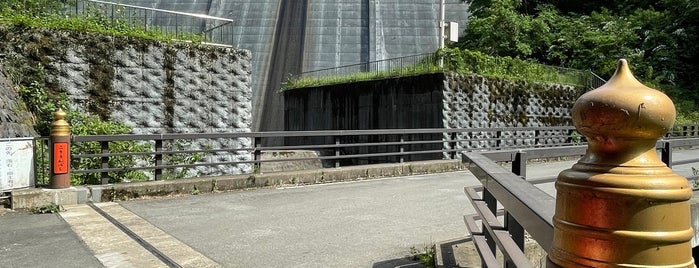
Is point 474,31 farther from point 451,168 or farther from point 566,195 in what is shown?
point 566,195

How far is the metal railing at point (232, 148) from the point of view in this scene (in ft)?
31.6

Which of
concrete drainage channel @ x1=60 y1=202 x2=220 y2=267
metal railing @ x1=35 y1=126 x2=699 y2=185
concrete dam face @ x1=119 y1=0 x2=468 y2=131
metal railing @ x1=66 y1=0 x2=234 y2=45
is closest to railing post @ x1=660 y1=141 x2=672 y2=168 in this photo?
metal railing @ x1=35 y1=126 x2=699 y2=185

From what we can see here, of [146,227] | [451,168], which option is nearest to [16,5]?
[146,227]

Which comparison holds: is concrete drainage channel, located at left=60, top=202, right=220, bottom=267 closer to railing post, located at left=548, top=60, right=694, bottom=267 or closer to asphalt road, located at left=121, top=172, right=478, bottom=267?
asphalt road, located at left=121, top=172, right=478, bottom=267

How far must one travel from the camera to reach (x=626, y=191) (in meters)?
1.19

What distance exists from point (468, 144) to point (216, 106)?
393 inches

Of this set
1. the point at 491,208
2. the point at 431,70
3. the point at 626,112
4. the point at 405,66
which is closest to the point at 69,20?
the point at 431,70

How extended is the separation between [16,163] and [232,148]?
652 cm

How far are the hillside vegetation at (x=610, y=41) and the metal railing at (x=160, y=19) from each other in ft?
63.5

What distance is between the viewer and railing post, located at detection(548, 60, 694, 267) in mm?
1192

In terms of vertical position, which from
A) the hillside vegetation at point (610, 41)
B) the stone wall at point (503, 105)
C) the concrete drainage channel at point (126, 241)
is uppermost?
the hillside vegetation at point (610, 41)

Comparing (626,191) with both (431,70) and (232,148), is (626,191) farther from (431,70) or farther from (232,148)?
(431,70)

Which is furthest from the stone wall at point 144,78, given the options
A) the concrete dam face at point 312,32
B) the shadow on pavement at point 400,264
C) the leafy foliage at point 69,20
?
the concrete dam face at point 312,32

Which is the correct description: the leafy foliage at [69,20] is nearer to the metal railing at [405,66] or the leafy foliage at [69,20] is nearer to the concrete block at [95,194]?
the concrete block at [95,194]
